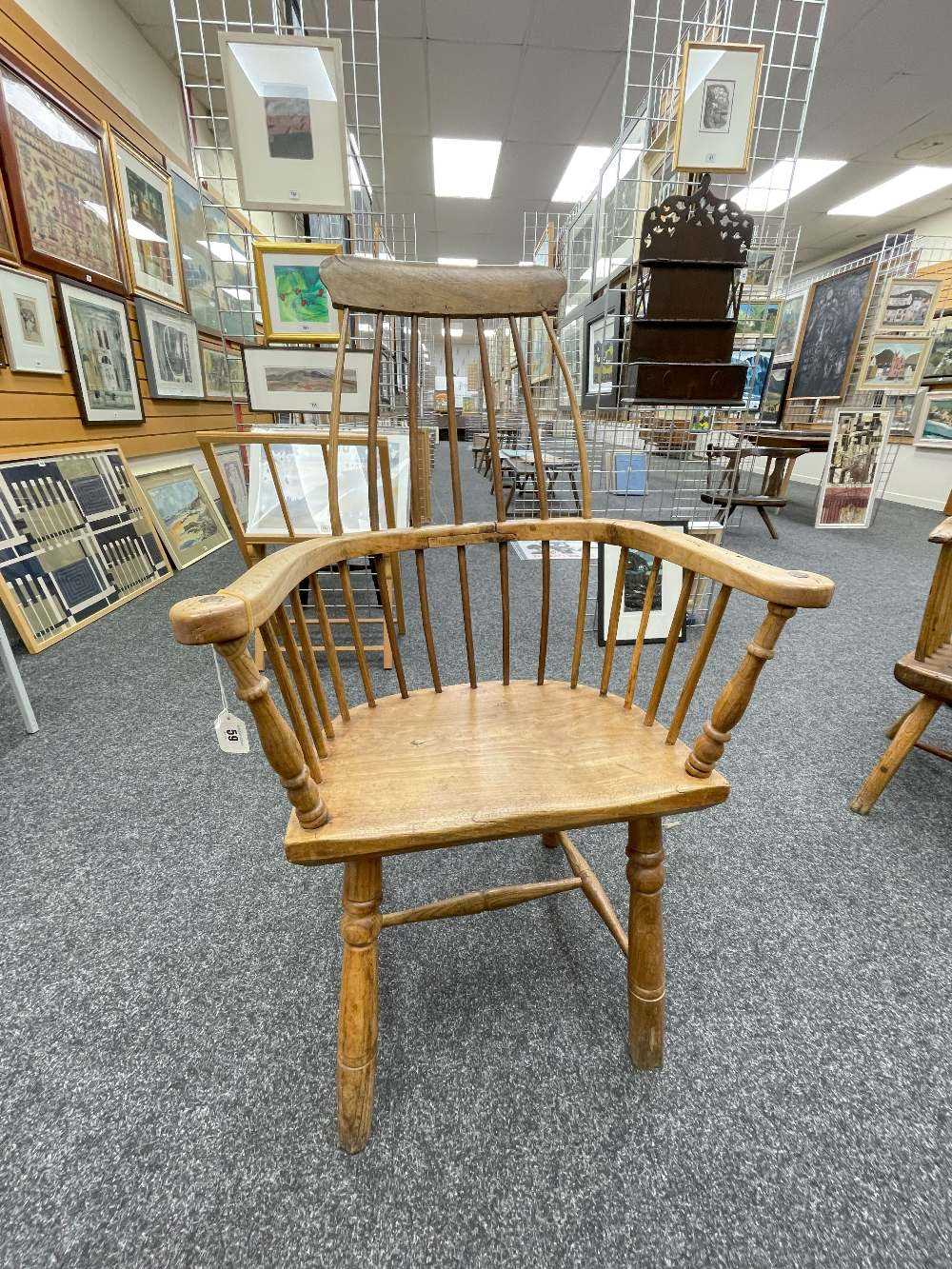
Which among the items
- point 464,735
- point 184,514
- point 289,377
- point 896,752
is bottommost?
point 896,752

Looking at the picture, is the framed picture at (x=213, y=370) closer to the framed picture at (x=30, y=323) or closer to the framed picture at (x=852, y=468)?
the framed picture at (x=30, y=323)

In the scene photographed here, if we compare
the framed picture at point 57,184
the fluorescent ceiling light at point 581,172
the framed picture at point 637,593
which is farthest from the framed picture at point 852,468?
the framed picture at point 57,184

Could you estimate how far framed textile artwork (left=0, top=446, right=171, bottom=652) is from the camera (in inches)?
75.4

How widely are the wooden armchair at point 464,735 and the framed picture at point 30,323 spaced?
206 centimetres

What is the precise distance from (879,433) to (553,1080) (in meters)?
4.22

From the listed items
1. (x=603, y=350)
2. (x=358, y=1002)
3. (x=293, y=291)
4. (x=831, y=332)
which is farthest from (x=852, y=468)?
(x=358, y=1002)

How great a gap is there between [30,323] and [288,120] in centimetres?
123

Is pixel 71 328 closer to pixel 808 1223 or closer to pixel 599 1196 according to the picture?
pixel 599 1196

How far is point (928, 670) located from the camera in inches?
42.6

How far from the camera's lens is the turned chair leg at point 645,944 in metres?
0.68

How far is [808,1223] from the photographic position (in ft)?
1.97

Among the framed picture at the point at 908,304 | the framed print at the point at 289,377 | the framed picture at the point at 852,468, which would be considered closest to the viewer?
the framed print at the point at 289,377

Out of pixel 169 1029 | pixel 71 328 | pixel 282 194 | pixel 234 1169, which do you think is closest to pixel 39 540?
pixel 71 328

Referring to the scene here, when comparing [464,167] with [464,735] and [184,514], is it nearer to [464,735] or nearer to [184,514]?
[184,514]
